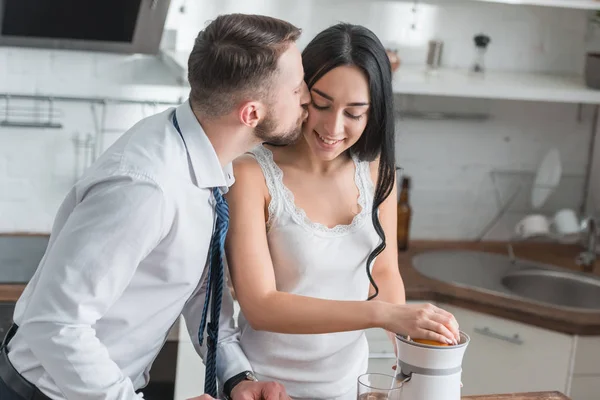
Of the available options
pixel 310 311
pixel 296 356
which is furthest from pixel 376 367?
pixel 310 311

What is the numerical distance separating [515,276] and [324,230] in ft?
5.24

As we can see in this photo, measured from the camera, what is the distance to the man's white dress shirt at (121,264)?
1.38 metres

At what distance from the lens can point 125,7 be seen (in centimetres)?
288

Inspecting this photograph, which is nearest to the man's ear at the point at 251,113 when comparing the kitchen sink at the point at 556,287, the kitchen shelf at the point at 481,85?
the kitchen shelf at the point at 481,85

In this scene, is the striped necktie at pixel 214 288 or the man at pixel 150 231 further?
the striped necktie at pixel 214 288

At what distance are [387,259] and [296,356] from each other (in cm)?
30

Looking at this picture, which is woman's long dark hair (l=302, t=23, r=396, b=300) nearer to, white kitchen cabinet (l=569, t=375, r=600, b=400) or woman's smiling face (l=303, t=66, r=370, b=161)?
woman's smiling face (l=303, t=66, r=370, b=161)

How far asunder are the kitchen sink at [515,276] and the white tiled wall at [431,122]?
228 mm

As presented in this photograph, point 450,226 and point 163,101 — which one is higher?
point 163,101

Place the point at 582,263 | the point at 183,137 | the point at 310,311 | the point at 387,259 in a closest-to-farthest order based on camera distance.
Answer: the point at 183,137
the point at 310,311
the point at 387,259
the point at 582,263

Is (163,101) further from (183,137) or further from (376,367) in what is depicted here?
→ (183,137)

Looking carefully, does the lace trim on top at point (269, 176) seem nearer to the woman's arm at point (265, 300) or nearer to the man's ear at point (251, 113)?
the woman's arm at point (265, 300)

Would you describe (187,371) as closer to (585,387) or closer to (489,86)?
(585,387)

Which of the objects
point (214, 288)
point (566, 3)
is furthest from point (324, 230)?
point (566, 3)
